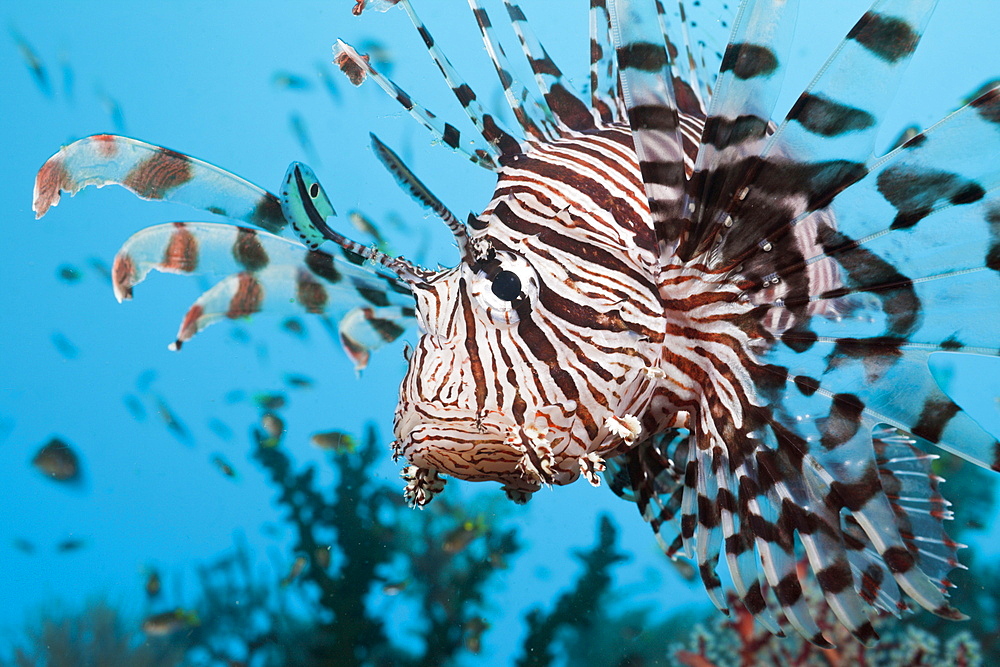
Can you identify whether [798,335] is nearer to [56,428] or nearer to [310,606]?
[310,606]

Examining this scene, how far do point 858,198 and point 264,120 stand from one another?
496 centimetres

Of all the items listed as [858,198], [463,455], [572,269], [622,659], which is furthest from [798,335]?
[622,659]

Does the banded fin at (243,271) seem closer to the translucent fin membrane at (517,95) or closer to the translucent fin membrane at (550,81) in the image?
the translucent fin membrane at (517,95)

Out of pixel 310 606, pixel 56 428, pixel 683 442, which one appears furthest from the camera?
pixel 56 428

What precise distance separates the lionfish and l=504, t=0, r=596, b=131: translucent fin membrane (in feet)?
1.25

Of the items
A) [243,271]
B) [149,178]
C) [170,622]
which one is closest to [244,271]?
[243,271]

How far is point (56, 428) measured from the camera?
6.14 meters

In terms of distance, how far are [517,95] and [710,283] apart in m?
0.83

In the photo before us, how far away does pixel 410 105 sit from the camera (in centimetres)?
146

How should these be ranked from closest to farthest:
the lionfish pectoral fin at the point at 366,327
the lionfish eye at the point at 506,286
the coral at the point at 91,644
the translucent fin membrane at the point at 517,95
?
the lionfish eye at the point at 506,286, the translucent fin membrane at the point at 517,95, the lionfish pectoral fin at the point at 366,327, the coral at the point at 91,644

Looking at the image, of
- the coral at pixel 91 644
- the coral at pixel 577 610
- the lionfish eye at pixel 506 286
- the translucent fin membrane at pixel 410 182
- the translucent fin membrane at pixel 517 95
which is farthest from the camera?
the coral at pixel 91 644

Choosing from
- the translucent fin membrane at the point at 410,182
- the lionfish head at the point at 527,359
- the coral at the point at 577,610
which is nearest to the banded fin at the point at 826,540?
the lionfish head at the point at 527,359

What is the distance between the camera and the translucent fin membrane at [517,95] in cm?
175

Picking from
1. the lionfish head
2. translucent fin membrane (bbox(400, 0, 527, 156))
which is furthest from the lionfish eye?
translucent fin membrane (bbox(400, 0, 527, 156))
